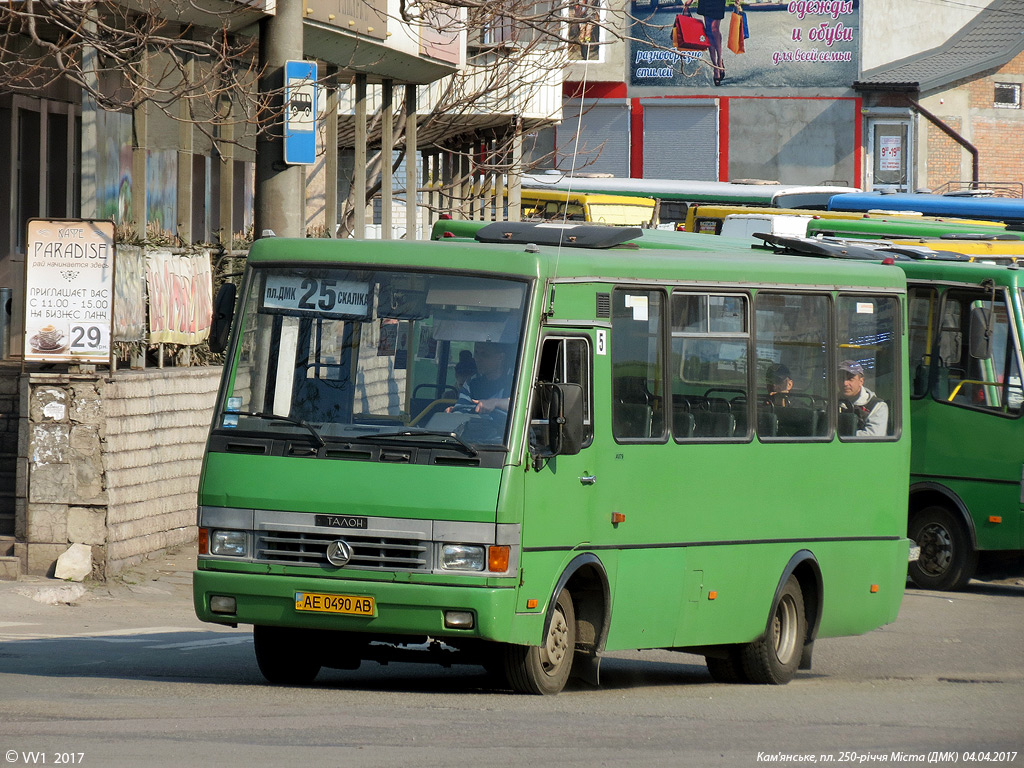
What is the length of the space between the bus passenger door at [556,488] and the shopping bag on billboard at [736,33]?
5244cm

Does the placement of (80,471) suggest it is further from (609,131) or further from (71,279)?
(609,131)

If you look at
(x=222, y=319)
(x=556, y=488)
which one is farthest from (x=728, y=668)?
(x=222, y=319)

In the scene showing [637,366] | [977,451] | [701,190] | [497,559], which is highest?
[701,190]

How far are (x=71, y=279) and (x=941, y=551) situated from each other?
345 inches

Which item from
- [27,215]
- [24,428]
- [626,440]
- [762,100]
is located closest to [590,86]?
[762,100]

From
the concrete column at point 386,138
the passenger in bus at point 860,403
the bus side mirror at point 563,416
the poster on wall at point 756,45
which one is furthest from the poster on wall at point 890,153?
the bus side mirror at point 563,416

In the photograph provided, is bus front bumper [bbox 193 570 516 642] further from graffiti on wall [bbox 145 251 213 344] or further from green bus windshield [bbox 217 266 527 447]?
graffiti on wall [bbox 145 251 213 344]

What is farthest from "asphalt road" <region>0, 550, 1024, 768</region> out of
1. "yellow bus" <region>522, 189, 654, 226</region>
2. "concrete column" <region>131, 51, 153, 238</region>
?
"yellow bus" <region>522, 189, 654, 226</region>

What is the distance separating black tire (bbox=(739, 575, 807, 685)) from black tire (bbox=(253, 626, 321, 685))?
116 inches

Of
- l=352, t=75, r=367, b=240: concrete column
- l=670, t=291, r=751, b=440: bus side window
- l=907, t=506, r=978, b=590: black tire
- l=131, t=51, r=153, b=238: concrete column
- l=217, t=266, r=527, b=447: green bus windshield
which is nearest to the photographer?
l=217, t=266, r=527, b=447: green bus windshield

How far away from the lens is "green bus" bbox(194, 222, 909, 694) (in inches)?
339

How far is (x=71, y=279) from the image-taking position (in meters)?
13.9

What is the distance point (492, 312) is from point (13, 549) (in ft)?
21.3

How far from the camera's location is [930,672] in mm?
11898
